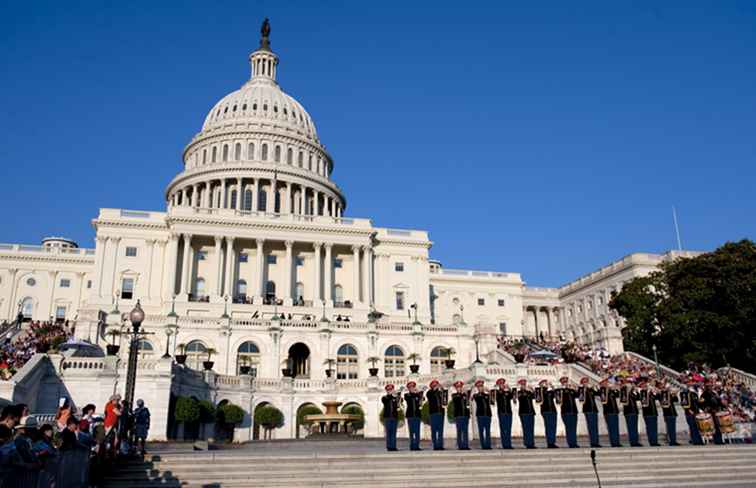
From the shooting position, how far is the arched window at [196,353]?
4816cm

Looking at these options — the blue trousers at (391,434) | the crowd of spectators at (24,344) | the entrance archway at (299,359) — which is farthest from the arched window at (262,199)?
the blue trousers at (391,434)

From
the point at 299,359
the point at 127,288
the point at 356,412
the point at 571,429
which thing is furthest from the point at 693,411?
the point at 127,288

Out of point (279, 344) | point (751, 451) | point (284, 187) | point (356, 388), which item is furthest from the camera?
point (284, 187)

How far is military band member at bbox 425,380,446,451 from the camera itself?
20953 mm

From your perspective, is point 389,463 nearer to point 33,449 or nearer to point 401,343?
point 33,449

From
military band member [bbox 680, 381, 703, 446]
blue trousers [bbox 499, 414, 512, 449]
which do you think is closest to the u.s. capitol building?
blue trousers [bbox 499, 414, 512, 449]

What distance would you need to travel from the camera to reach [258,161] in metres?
98.1

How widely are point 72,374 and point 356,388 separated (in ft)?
59.1

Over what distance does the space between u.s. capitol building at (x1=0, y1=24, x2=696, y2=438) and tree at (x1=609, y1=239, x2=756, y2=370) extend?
499cm

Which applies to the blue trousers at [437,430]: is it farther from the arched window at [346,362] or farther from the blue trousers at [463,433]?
the arched window at [346,362]

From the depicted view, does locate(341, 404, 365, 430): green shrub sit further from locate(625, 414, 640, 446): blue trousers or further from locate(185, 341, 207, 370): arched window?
locate(625, 414, 640, 446): blue trousers

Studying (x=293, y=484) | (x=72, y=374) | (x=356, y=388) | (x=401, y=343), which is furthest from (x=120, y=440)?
(x=401, y=343)

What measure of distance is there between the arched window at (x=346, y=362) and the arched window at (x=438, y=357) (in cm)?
669

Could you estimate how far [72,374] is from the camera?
33.8 meters
